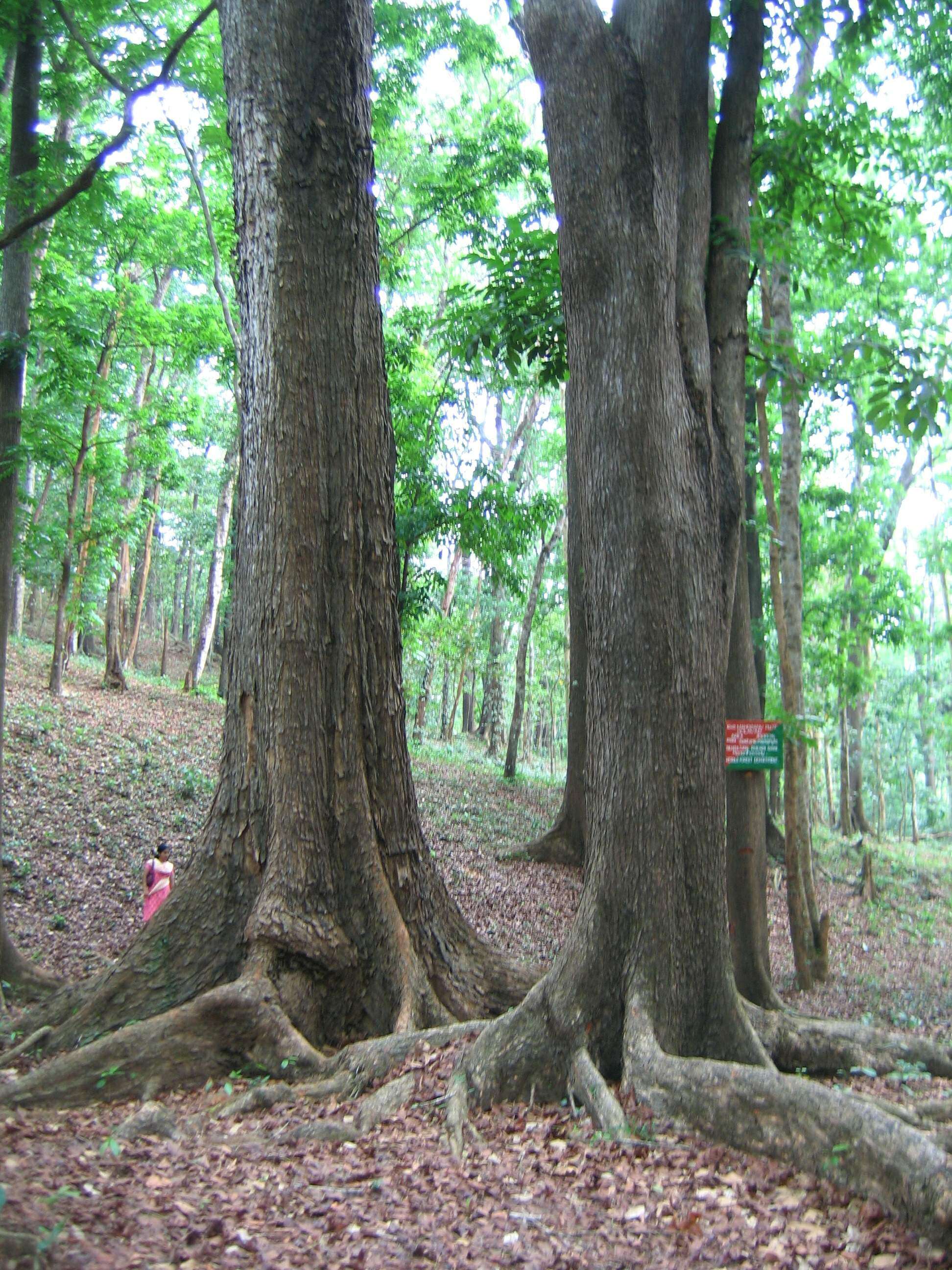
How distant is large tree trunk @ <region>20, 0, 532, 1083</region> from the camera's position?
527cm

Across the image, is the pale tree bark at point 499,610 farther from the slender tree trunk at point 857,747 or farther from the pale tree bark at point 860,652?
the slender tree trunk at point 857,747

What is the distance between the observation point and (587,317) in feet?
16.5

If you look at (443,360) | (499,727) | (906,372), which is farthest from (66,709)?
(499,727)

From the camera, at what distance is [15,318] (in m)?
7.01

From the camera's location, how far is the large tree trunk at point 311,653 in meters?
5.27

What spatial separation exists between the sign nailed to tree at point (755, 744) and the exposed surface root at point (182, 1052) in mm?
3470

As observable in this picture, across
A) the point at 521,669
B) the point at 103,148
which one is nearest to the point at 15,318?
the point at 103,148

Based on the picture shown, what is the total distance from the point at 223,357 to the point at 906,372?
1234cm

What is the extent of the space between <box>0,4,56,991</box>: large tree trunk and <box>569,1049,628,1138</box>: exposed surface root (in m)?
4.53

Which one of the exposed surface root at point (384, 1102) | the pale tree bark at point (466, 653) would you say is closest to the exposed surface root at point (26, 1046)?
the exposed surface root at point (384, 1102)

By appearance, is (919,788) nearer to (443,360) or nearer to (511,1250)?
(443,360)

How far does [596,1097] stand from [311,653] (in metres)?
2.87

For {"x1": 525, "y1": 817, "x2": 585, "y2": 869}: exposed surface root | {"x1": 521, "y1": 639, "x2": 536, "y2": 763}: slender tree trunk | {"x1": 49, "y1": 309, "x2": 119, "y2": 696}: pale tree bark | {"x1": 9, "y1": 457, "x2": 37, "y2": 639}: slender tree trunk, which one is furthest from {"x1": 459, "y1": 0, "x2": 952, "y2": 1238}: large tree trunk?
{"x1": 521, "y1": 639, "x2": 536, "y2": 763}: slender tree trunk

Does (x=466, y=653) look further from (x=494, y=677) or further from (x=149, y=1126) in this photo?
(x=149, y=1126)
